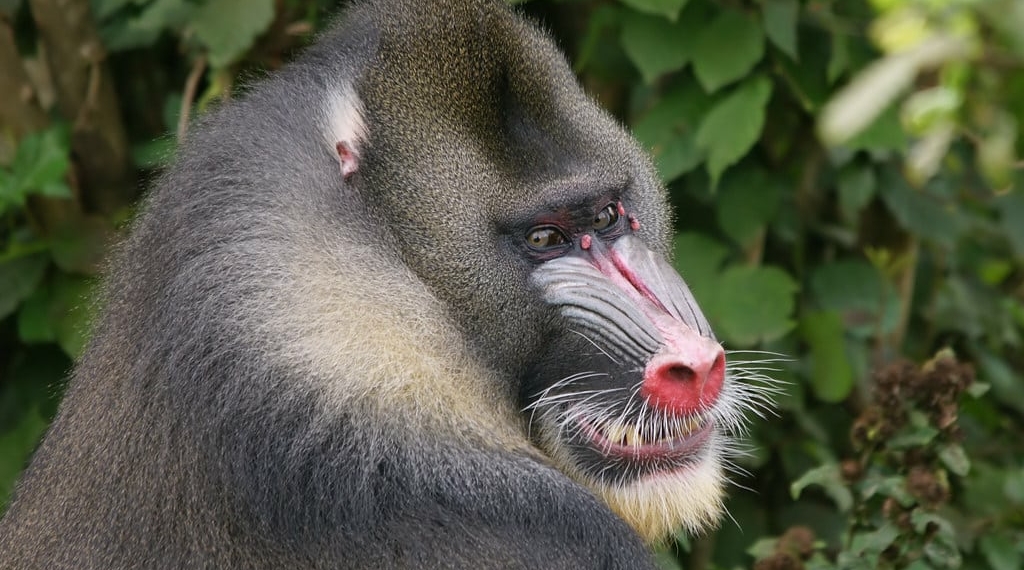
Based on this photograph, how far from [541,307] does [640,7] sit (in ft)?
4.83

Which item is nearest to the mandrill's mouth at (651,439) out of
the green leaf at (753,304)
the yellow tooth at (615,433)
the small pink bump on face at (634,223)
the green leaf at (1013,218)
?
the yellow tooth at (615,433)

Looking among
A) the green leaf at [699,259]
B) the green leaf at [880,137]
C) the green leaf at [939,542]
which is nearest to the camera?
the green leaf at [939,542]

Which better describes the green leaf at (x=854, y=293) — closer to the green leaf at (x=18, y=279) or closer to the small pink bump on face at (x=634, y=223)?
the small pink bump on face at (x=634, y=223)

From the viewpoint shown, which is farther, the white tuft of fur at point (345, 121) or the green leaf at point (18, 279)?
the green leaf at point (18, 279)

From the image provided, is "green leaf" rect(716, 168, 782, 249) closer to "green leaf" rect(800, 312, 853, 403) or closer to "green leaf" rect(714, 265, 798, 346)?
"green leaf" rect(714, 265, 798, 346)

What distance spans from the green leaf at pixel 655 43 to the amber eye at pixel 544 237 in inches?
54.8

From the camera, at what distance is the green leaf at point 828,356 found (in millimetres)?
4789

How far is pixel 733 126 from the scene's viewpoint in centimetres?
433

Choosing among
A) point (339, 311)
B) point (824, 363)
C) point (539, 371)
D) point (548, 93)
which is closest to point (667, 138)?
point (824, 363)

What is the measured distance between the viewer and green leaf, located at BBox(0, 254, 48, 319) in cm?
470

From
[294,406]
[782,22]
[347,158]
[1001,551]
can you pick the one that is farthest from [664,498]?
[782,22]

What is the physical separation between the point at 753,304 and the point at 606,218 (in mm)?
1336

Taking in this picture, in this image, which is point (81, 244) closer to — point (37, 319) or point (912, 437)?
point (37, 319)

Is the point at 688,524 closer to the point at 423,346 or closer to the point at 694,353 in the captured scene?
the point at 694,353
